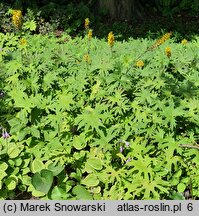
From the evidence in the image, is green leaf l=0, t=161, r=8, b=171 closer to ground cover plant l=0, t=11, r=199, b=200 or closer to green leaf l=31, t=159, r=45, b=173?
ground cover plant l=0, t=11, r=199, b=200

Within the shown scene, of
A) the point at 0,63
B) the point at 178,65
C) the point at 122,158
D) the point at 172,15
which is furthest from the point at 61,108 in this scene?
the point at 172,15

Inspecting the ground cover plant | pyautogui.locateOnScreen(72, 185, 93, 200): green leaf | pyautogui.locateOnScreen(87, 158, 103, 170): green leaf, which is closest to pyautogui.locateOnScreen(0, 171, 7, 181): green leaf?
the ground cover plant

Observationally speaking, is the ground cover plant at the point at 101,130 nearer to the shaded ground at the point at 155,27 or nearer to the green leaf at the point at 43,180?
the green leaf at the point at 43,180

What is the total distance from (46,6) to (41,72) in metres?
6.50

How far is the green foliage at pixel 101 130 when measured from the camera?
3.88 metres

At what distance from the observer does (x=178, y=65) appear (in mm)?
4754

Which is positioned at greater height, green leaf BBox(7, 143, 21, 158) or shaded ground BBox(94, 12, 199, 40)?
shaded ground BBox(94, 12, 199, 40)

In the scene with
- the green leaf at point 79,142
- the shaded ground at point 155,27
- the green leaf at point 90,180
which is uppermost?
the shaded ground at point 155,27

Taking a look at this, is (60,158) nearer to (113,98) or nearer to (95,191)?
(95,191)

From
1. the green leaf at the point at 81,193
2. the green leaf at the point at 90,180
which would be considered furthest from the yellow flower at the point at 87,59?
the green leaf at the point at 81,193

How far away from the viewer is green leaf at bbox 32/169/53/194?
3.77 metres

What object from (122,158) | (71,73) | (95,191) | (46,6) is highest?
(46,6)

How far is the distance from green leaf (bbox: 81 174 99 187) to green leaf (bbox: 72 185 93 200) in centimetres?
8

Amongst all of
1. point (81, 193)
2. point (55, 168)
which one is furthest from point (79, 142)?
point (81, 193)
